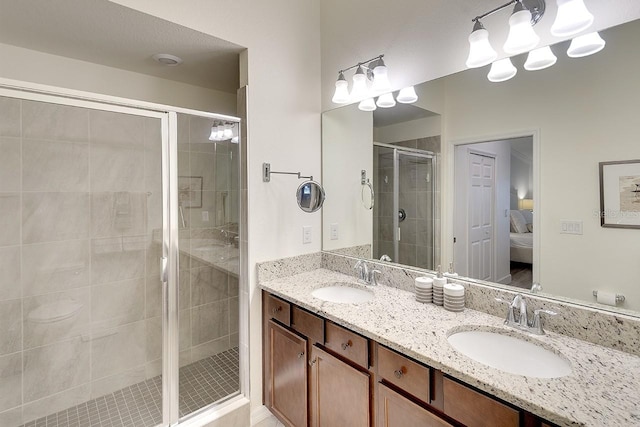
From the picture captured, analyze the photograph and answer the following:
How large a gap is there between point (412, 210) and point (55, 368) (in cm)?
241

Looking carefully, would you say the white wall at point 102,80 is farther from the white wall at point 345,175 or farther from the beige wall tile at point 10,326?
A: the beige wall tile at point 10,326

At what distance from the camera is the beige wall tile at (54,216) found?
1771 mm

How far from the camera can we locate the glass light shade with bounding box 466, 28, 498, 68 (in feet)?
4.36

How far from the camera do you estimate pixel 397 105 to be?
6.10ft

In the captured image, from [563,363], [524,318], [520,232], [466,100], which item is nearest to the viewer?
[563,363]

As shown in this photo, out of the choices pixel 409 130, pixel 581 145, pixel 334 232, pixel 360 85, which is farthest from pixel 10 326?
pixel 581 145

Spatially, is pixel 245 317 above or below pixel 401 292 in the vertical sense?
below

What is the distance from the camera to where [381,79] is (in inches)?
70.9

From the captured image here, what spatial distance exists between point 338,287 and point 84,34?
2.06m

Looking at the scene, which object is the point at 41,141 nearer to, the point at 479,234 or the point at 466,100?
the point at 466,100

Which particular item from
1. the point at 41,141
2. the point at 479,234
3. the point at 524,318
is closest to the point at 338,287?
the point at 479,234

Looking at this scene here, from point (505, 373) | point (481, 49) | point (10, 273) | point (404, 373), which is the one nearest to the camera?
point (505, 373)

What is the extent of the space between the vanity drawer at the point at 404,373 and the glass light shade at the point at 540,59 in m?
1.30

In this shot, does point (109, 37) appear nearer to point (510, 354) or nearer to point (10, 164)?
point (10, 164)
